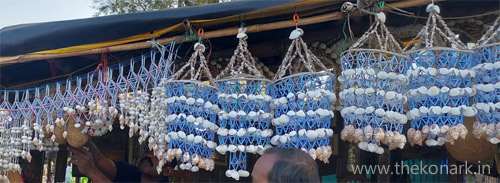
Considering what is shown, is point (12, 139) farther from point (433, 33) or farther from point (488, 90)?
point (488, 90)

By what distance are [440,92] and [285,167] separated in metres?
0.58

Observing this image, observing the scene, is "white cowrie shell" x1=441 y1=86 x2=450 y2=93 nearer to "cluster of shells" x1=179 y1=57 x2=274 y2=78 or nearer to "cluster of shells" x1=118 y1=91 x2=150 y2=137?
"cluster of shells" x1=179 y1=57 x2=274 y2=78

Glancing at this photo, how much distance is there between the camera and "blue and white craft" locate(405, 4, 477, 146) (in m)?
1.46

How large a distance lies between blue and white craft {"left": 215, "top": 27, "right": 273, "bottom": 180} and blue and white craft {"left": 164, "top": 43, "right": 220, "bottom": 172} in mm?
48

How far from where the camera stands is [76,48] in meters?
2.18

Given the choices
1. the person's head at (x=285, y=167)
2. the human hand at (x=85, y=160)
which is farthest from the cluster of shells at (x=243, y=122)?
the human hand at (x=85, y=160)

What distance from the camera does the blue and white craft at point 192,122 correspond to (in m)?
1.71

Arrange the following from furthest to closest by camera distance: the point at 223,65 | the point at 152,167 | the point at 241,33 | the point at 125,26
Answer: the point at 152,167 < the point at 223,65 < the point at 125,26 < the point at 241,33

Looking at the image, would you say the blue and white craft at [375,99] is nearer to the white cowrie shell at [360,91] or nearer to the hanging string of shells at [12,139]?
the white cowrie shell at [360,91]

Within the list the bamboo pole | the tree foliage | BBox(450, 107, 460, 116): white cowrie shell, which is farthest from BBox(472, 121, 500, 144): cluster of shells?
the tree foliage

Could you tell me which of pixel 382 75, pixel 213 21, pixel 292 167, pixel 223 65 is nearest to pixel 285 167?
pixel 292 167

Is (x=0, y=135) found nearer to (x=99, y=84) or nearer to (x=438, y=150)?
(x=99, y=84)

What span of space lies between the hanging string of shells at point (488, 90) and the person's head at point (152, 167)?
204cm

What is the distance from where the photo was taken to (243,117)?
168cm
